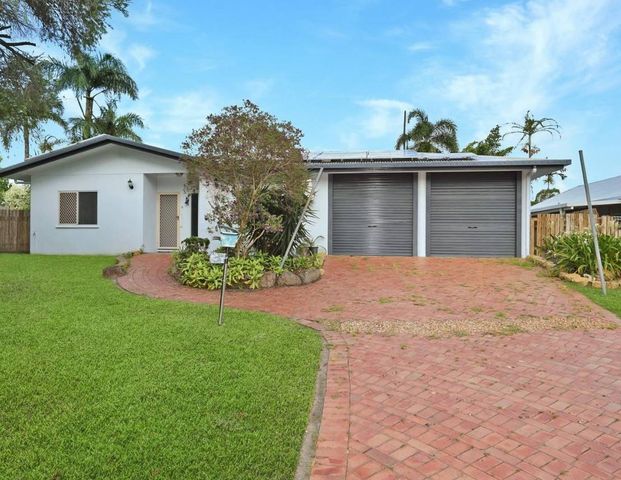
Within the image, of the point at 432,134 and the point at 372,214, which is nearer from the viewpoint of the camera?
the point at 372,214

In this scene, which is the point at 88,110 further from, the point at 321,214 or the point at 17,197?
the point at 321,214

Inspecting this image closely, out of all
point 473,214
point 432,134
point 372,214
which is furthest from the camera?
point 432,134

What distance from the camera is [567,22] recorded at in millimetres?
11141

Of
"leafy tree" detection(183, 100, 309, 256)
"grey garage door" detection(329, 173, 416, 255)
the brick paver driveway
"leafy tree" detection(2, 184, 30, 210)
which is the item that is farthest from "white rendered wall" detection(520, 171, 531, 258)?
"leafy tree" detection(2, 184, 30, 210)

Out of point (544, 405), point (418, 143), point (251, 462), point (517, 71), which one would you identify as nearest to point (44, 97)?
point (251, 462)

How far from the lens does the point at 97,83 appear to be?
1041 inches

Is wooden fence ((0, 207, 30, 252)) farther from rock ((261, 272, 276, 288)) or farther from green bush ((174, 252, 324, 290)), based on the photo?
rock ((261, 272, 276, 288))

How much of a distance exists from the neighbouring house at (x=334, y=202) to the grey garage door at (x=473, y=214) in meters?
0.03

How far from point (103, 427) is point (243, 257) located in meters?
7.29

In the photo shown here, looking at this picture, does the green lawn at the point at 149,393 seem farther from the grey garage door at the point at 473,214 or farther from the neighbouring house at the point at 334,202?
the grey garage door at the point at 473,214

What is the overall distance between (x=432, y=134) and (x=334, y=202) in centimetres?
1906

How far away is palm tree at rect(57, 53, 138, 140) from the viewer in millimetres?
25211

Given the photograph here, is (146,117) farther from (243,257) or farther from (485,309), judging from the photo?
(485,309)

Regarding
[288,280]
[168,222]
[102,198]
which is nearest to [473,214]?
[288,280]
